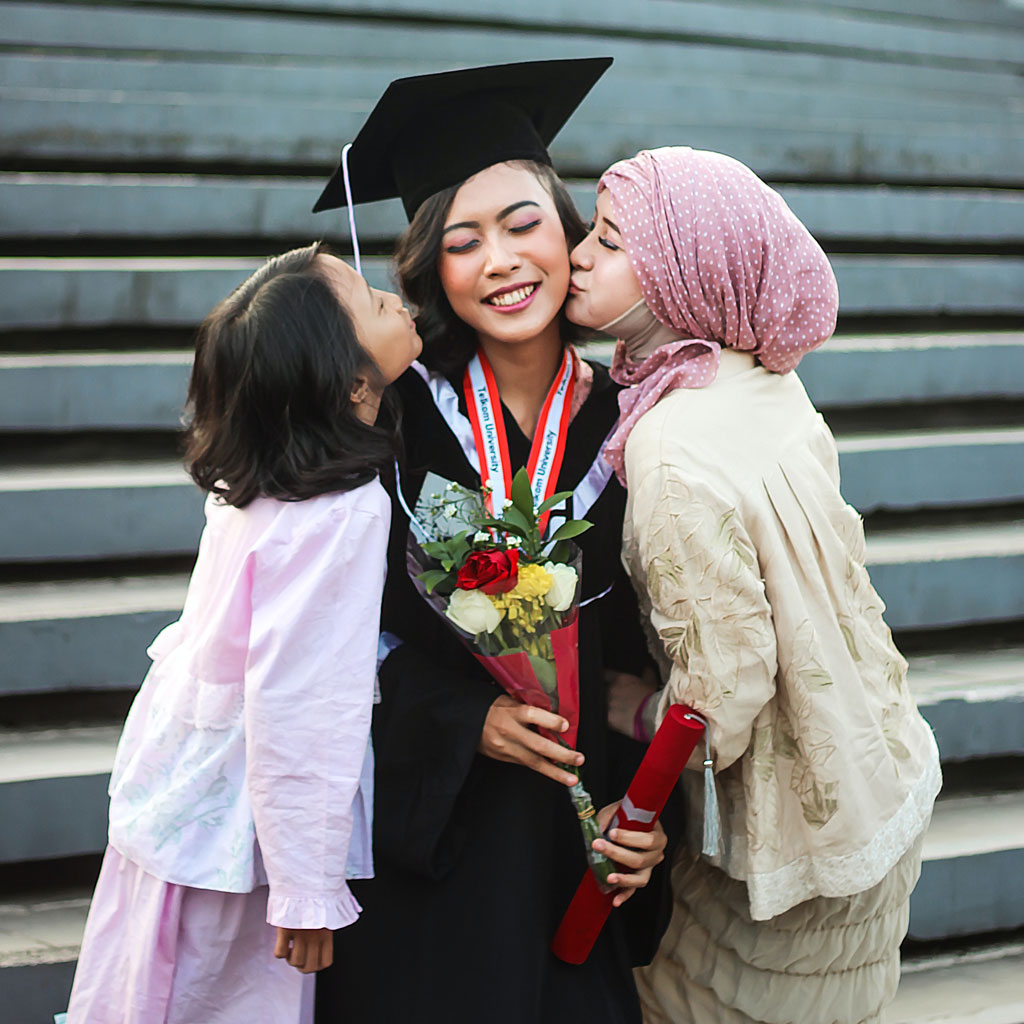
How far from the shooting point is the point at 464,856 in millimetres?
1940

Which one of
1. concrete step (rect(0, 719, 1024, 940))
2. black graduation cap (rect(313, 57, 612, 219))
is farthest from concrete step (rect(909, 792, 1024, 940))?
black graduation cap (rect(313, 57, 612, 219))

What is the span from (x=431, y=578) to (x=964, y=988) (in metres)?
2.20

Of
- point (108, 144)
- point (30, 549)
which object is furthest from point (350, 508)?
point (108, 144)

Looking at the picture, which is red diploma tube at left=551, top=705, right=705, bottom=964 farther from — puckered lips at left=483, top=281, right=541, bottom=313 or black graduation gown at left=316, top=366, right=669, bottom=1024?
puckered lips at left=483, top=281, right=541, bottom=313

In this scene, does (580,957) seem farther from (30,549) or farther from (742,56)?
(742,56)

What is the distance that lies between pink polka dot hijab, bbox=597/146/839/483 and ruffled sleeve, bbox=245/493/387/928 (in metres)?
0.53

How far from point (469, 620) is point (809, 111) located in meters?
4.11

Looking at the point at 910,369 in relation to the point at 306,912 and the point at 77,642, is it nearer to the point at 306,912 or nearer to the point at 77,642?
the point at 77,642

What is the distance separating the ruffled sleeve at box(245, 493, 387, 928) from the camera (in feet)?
5.65

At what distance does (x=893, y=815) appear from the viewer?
188 cm

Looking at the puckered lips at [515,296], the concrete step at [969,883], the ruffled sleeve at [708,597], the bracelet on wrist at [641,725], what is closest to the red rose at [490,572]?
the ruffled sleeve at [708,597]

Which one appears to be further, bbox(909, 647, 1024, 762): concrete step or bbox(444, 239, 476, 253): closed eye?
bbox(909, 647, 1024, 762): concrete step

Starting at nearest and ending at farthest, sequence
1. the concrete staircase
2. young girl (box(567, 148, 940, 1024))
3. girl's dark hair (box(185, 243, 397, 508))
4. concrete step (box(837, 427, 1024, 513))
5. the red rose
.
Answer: the red rose < young girl (box(567, 148, 940, 1024)) < girl's dark hair (box(185, 243, 397, 508)) < the concrete staircase < concrete step (box(837, 427, 1024, 513))

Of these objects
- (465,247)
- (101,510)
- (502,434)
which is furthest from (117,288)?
(502,434)
